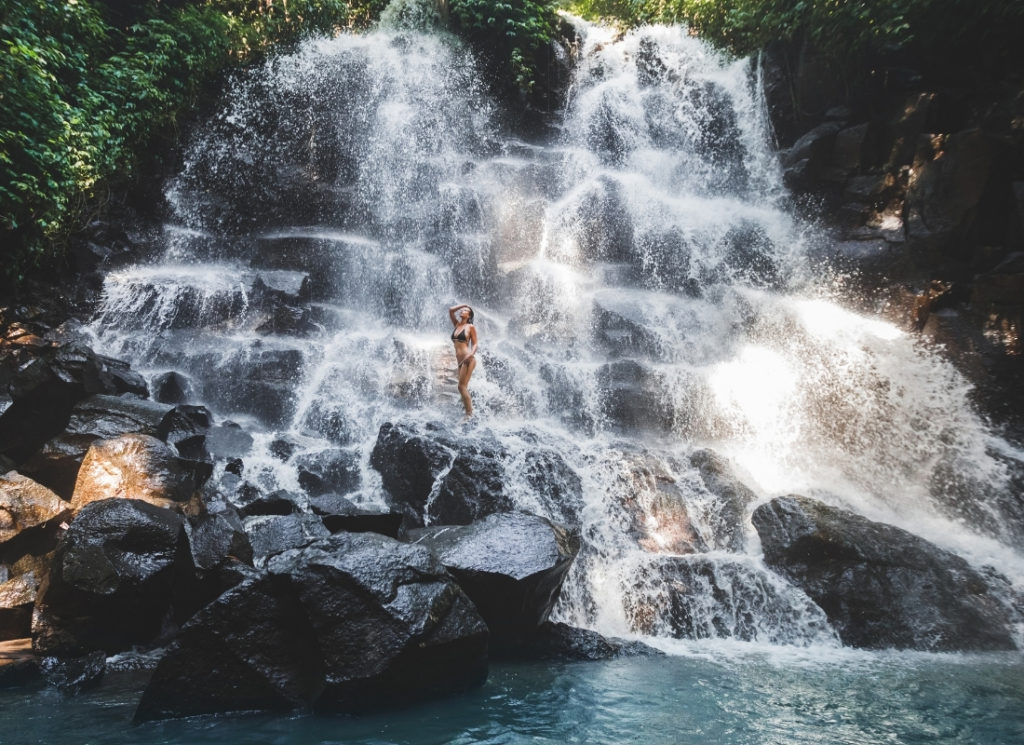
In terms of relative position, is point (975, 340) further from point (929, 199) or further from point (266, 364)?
point (266, 364)

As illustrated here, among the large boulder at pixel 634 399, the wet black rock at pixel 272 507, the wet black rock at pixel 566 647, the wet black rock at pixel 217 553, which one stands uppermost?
the large boulder at pixel 634 399

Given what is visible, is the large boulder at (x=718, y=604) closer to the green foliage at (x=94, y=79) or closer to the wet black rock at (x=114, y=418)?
the wet black rock at (x=114, y=418)

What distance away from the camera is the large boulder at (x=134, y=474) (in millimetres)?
6113

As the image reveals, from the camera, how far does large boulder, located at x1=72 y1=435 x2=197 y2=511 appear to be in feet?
20.1

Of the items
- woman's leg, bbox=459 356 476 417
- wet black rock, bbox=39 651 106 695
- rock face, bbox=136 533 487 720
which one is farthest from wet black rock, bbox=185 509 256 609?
woman's leg, bbox=459 356 476 417

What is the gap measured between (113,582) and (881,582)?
7865mm

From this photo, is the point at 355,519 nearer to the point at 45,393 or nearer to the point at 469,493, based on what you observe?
the point at 469,493

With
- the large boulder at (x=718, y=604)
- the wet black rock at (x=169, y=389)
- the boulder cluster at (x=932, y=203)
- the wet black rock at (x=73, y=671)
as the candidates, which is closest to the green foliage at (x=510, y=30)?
the boulder cluster at (x=932, y=203)

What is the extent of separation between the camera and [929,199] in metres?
11.9

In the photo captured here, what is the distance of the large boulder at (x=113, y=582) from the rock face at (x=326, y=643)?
1168mm

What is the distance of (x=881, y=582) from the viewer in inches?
257

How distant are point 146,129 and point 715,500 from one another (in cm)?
1494

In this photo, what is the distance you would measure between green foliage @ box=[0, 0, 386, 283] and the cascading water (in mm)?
1036

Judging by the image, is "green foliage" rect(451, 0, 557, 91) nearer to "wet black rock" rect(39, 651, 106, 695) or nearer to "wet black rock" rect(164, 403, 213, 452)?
"wet black rock" rect(164, 403, 213, 452)
